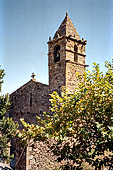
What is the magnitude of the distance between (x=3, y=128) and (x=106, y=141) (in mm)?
11107

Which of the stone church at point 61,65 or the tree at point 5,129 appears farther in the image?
the stone church at point 61,65

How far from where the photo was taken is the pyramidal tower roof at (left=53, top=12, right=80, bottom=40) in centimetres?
1572

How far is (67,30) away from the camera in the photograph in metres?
15.7

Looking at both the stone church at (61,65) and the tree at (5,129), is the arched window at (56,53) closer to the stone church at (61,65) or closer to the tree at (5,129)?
the stone church at (61,65)

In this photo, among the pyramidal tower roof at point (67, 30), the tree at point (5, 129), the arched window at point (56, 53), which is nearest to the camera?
the tree at point (5, 129)

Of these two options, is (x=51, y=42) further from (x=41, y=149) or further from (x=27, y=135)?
(x=27, y=135)

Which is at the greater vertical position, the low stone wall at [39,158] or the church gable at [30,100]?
the church gable at [30,100]

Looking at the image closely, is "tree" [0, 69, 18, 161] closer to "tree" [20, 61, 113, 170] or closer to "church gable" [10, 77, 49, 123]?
"church gable" [10, 77, 49, 123]

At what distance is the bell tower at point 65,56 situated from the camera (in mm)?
15180

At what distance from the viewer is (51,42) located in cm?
1669

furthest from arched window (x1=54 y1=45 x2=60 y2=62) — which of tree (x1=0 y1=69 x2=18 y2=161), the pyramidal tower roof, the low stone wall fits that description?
the low stone wall

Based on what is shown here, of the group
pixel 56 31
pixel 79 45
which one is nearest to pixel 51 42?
pixel 56 31

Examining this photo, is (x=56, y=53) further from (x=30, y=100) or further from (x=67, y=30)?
(x=30, y=100)

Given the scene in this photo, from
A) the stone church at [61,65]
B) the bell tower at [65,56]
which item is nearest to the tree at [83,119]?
the stone church at [61,65]
